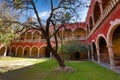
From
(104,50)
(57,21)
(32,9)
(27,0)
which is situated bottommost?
(104,50)

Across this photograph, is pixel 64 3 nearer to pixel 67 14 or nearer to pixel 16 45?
pixel 67 14

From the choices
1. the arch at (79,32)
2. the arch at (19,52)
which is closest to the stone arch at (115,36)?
the arch at (79,32)

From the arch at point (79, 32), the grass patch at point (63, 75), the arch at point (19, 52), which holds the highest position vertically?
the arch at point (79, 32)

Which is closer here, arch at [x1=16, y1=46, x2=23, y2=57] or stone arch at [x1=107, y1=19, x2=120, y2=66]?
stone arch at [x1=107, y1=19, x2=120, y2=66]

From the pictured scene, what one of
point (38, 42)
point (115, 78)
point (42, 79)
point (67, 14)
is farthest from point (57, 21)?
point (38, 42)

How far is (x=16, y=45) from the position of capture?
3562 cm

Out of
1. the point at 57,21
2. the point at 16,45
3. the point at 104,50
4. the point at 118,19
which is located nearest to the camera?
the point at 118,19

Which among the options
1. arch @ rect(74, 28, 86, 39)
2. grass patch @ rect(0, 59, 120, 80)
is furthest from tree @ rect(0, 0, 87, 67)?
arch @ rect(74, 28, 86, 39)

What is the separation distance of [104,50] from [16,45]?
1019 inches

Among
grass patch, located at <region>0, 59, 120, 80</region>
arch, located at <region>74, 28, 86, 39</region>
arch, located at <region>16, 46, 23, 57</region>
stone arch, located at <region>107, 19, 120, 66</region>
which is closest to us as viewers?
grass patch, located at <region>0, 59, 120, 80</region>

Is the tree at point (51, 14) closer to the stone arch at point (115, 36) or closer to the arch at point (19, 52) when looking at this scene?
the stone arch at point (115, 36)

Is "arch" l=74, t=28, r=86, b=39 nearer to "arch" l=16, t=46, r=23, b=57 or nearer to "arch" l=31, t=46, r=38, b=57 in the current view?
"arch" l=31, t=46, r=38, b=57

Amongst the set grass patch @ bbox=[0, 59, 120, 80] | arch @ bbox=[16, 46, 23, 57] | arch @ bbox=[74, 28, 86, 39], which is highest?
arch @ bbox=[74, 28, 86, 39]

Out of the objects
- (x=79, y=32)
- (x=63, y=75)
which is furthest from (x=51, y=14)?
(x=79, y=32)
